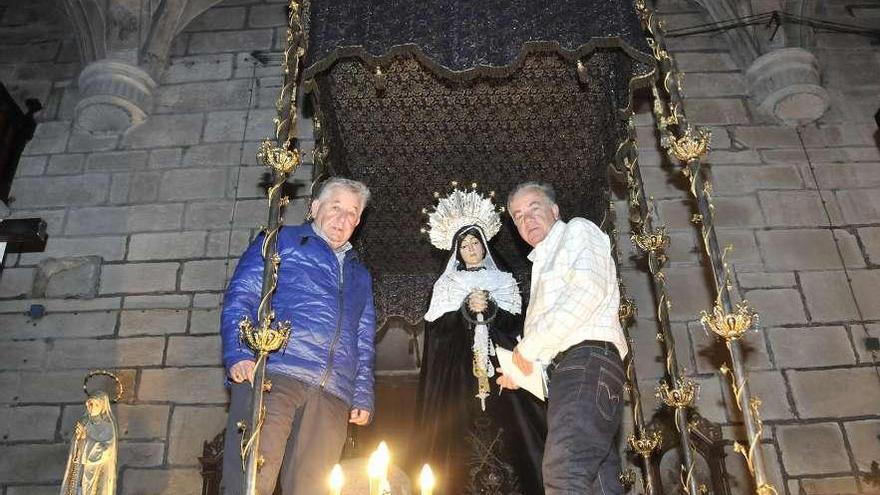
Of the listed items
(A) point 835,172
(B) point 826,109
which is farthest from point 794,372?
(B) point 826,109

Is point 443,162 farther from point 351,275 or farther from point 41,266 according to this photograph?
point 41,266

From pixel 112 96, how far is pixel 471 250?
11.5ft

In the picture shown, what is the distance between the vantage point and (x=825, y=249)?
16.5 feet

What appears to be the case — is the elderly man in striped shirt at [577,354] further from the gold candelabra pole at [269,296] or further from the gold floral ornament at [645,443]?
the gold candelabra pole at [269,296]

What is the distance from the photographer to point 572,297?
2.75 m

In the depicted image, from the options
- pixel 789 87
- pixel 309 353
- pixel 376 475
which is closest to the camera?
pixel 376 475

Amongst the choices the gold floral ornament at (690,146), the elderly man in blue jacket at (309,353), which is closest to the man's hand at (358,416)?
the elderly man in blue jacket at (309,353)

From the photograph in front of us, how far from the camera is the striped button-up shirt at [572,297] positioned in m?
2.74

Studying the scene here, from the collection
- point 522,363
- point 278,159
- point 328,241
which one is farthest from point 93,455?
point 522,363

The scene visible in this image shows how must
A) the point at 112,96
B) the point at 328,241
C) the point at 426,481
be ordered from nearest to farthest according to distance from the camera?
the point at 426,481 → the point at 328,241 → the point at 112,96

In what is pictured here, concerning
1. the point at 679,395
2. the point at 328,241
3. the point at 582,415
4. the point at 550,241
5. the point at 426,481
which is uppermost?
the point at 328,241

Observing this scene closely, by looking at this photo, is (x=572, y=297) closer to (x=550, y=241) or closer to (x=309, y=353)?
(x=550, y=241)

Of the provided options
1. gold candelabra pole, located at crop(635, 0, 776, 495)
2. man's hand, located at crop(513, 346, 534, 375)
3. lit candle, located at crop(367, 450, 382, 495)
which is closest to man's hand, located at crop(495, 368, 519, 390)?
man's hand, located at crop(513, 346, 534, 375)

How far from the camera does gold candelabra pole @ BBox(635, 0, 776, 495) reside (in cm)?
246
